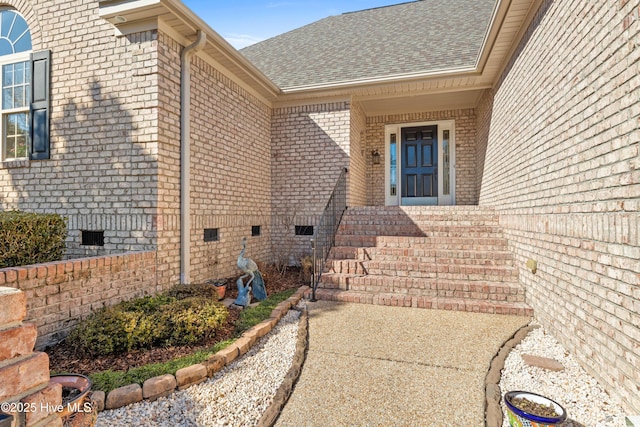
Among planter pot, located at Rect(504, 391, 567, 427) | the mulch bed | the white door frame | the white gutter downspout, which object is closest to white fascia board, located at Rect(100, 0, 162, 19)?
the white gutter downspout

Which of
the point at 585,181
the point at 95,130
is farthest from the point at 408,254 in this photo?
the point at 95,130

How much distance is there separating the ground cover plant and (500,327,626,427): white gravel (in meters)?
2.43

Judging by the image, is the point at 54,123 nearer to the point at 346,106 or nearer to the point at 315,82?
the point at 315,82

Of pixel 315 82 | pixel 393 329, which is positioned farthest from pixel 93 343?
pixel 315 82

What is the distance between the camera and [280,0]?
277 inches

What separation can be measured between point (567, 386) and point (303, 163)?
18.3 feet

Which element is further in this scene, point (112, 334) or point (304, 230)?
point (304, 230)

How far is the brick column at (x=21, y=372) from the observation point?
0.95 meters

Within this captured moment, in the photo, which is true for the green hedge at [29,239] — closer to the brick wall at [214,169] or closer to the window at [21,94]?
the brick wall at [214,169]

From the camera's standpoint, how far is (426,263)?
4.79 m

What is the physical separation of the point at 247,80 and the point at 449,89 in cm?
Answer: 395

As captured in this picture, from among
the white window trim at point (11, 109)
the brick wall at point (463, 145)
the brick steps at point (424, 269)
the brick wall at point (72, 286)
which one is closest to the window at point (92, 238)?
the brick wall at point (72, 286)

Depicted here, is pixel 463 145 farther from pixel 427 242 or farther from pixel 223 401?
pixel 223 401

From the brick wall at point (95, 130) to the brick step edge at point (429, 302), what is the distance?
8.37 feet
